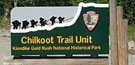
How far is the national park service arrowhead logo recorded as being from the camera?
6367mm

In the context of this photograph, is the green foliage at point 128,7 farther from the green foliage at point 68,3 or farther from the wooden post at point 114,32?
the wooden post at point 114,32

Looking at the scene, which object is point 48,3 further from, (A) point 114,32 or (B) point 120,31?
(B) point 120,31

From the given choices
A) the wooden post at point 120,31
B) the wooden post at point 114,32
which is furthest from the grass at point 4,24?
the wooden post at point 120,31

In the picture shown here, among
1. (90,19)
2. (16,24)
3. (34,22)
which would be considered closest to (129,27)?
(90,19)

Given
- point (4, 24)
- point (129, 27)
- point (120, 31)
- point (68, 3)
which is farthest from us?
point (68, 3)

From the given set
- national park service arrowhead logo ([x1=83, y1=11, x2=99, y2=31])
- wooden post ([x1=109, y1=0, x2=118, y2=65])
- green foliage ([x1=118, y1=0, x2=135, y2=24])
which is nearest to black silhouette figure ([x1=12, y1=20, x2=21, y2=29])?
national park service arrowhead logo ([x1=83, y1=11, x2=99, y2=31])

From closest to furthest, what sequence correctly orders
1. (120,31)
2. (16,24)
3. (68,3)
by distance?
(120,31), (16,24), (68,3)

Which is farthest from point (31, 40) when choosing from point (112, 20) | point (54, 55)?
point (112, 20)

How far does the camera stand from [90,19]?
6359 mm

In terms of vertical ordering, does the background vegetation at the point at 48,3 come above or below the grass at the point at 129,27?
above

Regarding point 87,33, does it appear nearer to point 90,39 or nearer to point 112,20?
point 90,39

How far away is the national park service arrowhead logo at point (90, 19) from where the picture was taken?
6.37 metres

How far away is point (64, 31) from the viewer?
6.40 m

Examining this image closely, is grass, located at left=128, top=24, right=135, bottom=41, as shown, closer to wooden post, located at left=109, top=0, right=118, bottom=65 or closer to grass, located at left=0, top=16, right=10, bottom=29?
grass, located at left=0, top=16, right=10, bottom=29
